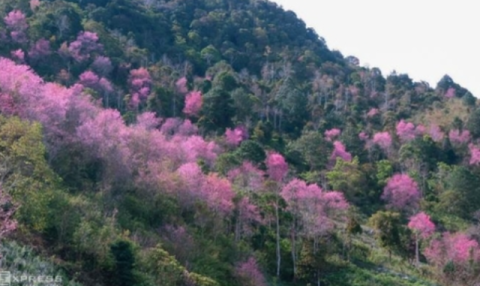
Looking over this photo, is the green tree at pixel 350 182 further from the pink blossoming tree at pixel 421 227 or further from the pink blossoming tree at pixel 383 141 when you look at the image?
the pink blossoming tree at pixel 383 141

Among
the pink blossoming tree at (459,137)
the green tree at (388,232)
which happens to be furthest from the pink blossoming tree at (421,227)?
the pink blossoming tree at (459,137)

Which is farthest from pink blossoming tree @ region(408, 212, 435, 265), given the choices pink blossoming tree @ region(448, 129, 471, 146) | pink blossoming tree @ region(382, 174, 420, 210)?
Result: pink blossoming tree @ region(448, 129, 471, 146)

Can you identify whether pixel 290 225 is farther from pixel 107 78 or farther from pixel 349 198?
pixel 107 78

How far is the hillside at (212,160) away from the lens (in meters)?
18.1

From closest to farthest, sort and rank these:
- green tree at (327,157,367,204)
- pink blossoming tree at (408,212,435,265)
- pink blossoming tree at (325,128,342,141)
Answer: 1. pink blossoming tree at (408,212,435,265)
2. green tree at (327,157,367,204)
3. pink blossoming tree at (325,128,342,141)

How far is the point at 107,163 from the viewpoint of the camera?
76.8 ft

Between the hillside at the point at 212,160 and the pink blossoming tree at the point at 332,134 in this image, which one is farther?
the pink blossoming tree at the point at 332,134

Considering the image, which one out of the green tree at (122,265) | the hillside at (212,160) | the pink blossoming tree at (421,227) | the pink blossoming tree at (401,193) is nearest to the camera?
the green tree at (122,265)

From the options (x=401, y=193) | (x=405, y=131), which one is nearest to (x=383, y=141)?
(x=405, y=131)

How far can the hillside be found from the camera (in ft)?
59.3

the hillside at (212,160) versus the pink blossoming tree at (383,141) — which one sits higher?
the pink blossoming tree at (383,141)

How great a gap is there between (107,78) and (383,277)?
95.5ft

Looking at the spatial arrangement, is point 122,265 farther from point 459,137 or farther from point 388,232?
point 459,137

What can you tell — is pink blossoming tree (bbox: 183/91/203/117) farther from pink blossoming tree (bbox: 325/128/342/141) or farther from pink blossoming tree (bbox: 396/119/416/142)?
pink blossoming tree (bbox: 396/119/416/142)
